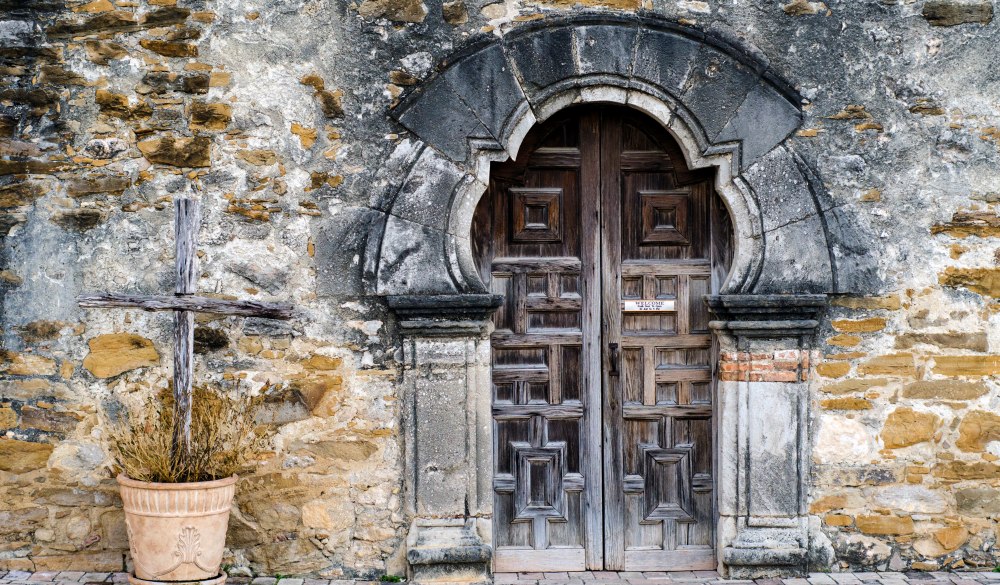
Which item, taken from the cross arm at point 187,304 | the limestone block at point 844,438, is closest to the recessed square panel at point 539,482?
the limestone block at point 844,438

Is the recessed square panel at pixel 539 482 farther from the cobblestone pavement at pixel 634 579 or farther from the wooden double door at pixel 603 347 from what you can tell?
the cobblestone pavement at pixel 634 579

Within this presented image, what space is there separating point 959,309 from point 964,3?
5.06ft

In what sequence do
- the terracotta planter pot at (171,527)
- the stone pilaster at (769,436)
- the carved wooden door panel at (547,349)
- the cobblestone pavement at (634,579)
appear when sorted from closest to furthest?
the terracotta planter pot at (171,527)
the cobblestone pavement at (634,579)
the stone pilaster at (769,436)
the carved wooden door panel at (547,349)

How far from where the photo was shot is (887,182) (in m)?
4.61

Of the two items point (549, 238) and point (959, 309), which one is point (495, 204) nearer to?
point (549, 238)

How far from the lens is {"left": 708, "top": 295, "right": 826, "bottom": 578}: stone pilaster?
14.9 feet

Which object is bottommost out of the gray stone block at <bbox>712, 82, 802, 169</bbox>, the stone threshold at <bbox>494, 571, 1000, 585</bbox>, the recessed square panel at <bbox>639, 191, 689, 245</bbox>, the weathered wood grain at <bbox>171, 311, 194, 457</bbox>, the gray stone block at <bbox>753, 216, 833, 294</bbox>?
the stone threshold at <bbox>494, 571, 1000, 585</bbox>

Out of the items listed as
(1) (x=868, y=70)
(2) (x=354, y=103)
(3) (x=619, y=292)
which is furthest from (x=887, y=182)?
(2) (x=354, y=103)

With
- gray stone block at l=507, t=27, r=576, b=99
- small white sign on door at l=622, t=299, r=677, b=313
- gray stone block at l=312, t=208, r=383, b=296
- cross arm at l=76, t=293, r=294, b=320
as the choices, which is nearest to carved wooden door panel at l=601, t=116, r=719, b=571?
small white sign on door at l=622, t=299, r=677, b=313

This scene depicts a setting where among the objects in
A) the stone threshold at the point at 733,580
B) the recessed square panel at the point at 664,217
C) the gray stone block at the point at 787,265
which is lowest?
the stone threshold at the point at 733,580

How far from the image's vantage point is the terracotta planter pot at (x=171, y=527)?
13.0ft

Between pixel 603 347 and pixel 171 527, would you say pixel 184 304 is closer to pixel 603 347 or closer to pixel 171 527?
pixel 171 527

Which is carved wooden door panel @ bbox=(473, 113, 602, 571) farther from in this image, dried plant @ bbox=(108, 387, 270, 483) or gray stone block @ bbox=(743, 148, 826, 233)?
dried plant @ bbox=(108, 387, 270, 483)

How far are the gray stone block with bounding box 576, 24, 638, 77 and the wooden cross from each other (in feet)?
6.22
